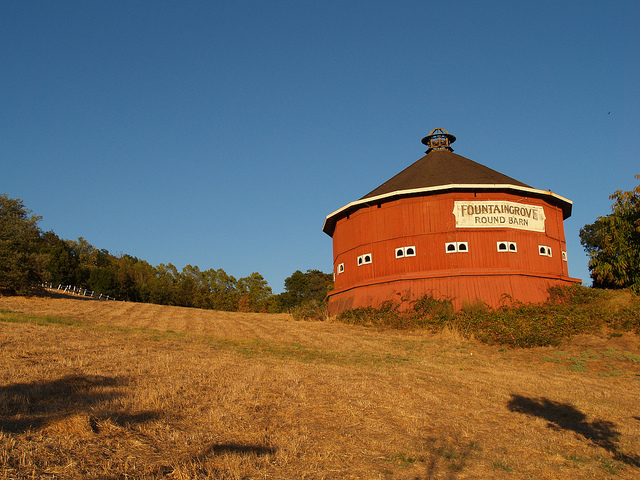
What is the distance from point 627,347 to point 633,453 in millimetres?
12756

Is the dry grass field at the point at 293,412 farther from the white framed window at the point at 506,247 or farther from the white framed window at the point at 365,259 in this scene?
the white framed window at the point at 365,259

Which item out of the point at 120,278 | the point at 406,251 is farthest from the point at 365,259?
the point at 120,278

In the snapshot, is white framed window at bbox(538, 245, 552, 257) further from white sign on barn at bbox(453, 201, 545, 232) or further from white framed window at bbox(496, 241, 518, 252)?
white framed window at bbox(496, 241, 518, 252)

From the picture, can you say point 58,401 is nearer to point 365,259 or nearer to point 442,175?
point 365,259

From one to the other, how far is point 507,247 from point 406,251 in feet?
17.7

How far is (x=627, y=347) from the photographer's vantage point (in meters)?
18.9

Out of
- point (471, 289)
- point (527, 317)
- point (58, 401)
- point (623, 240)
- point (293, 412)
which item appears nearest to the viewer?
point (58, 401)

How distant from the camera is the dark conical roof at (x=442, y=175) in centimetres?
2727

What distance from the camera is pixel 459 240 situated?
25.9 m

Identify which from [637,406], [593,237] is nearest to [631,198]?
[637,406]

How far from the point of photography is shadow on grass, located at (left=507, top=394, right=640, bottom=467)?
332 inches

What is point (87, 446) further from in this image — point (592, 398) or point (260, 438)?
point (592, 398)

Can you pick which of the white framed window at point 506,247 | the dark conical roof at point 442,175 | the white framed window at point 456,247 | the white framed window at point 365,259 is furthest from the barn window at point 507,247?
the white framed window at point 365,259

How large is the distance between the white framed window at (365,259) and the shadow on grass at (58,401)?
20.2m
